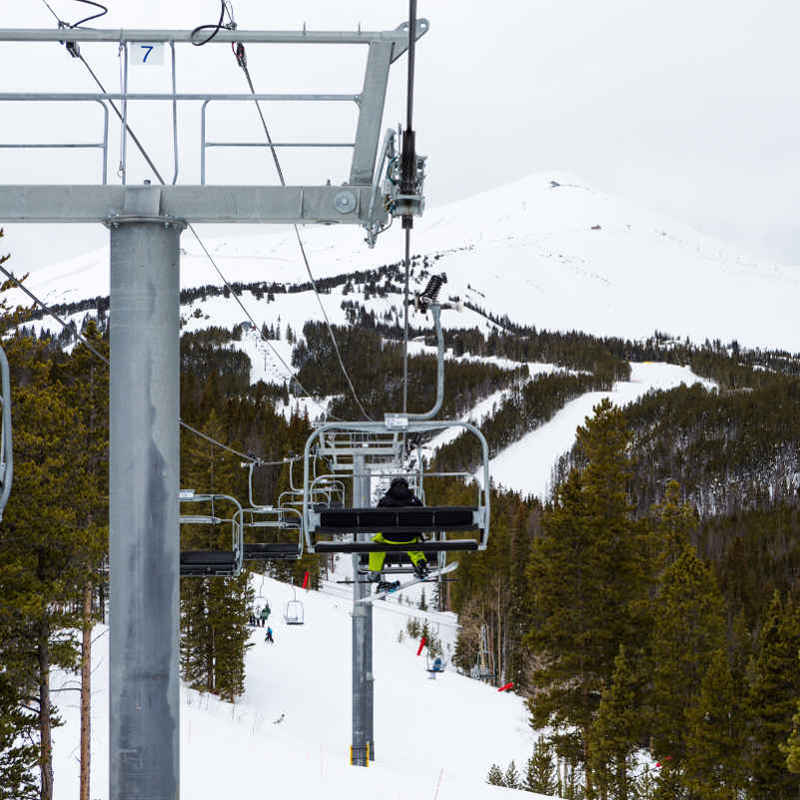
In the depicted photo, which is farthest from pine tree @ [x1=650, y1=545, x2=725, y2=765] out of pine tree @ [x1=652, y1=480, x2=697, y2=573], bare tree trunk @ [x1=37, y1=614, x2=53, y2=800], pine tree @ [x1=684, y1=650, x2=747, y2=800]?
bare tree trunk @ [x1=37, y1=614, x2=53, y2=800]

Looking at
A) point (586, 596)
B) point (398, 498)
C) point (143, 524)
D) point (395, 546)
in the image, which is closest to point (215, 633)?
point (586, 596)

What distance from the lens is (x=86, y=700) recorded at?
1788cm

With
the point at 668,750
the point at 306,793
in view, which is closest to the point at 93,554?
the point at 306,793

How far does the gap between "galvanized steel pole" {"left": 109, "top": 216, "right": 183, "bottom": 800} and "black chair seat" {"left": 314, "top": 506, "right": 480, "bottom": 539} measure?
8.73ft

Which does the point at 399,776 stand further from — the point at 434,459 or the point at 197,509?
the point at 434,459

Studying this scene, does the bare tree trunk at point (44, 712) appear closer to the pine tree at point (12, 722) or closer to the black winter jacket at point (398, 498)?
the pine tree at point (12, 722)

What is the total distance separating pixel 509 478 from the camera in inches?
6142

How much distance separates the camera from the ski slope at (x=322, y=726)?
1908cm

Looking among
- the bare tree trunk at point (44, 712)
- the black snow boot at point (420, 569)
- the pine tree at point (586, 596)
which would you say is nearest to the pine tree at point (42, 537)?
the bare tree trunk at point (44, 712)

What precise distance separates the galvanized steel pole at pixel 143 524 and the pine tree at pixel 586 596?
19.7 metres

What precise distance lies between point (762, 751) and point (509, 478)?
131 meters

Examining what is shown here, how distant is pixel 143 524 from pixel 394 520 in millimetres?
3093

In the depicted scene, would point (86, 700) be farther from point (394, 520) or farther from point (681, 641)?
point (681, 641)

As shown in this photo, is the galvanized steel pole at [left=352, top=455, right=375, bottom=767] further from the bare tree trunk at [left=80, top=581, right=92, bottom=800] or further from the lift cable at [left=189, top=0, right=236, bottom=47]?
the lift cable at [left=189, top=0, right=236, bottom=47]
